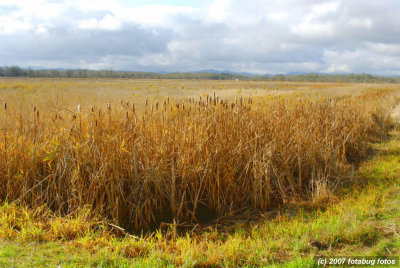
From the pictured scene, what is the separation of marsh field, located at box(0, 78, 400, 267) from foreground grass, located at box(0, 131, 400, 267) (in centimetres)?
1

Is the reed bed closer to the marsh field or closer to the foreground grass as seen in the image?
the marsh field

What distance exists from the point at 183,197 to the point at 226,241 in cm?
79

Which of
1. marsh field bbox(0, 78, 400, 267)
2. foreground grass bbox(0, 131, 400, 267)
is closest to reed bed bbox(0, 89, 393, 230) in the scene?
marsh field bbox(0, 78, 400, 267)

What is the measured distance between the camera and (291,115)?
5.68 meters

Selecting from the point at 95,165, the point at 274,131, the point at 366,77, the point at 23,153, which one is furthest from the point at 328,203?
the point at 366,77

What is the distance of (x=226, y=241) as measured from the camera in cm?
286

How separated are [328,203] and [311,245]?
1.18m

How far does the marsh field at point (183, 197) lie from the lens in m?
2.64

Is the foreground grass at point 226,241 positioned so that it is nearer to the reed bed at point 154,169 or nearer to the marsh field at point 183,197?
the marsh field at point 183,197

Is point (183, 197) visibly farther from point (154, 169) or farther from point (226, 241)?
point (226, 241)

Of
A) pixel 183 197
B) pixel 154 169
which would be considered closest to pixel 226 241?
pixel 183 197

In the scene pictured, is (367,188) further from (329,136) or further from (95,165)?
(95,165)

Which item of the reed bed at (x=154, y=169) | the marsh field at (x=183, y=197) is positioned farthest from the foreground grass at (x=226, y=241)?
the reed bed at (x=154, y=169)

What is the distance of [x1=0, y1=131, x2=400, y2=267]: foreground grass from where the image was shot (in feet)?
8.14
